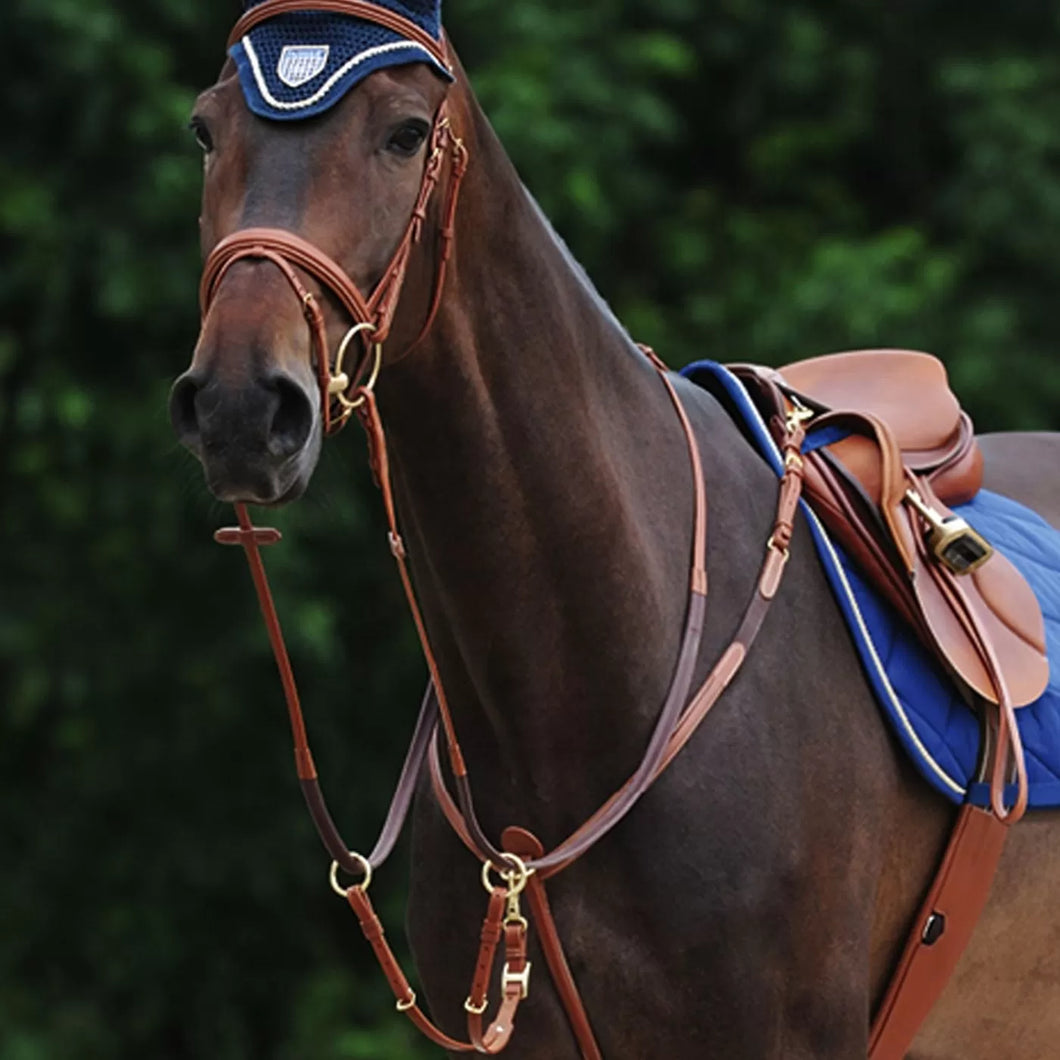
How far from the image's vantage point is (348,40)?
2.00 metres

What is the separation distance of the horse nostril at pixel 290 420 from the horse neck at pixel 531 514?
0.97 ft

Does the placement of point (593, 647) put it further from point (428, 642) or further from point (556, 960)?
point (556, 960)

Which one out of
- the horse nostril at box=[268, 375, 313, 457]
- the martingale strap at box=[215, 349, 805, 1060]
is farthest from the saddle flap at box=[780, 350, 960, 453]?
the horse nostril at box=[268, 375, 313, 457]

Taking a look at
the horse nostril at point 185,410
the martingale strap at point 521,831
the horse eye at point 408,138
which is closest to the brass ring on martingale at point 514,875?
the martingale strap at point 521,831

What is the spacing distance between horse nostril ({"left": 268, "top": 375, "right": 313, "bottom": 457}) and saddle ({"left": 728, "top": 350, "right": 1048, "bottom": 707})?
0.96 meters

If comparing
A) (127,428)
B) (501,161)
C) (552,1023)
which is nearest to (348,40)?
(501,161)

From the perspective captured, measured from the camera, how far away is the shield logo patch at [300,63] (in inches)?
77.9

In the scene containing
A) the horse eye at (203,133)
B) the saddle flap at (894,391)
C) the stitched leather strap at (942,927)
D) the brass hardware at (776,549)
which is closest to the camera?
the horse eye at (203,133)

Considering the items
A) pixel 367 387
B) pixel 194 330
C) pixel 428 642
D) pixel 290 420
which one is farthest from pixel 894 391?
pixel 194 330

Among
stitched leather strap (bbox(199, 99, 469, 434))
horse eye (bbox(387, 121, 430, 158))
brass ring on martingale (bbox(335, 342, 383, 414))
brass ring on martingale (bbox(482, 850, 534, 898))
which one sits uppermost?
horse eye (bbox(387, 121, 430, 158))

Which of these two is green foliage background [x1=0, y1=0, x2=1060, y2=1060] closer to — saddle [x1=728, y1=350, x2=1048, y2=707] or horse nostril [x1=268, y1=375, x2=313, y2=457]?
saddle [x1=728, y1=350, x2=1048, y2=707]

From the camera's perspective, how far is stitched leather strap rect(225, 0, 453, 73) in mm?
2016

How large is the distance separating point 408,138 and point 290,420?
37 cm

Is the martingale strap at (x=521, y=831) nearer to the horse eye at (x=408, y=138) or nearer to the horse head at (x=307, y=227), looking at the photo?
the horse head at (x=307, y=227)
